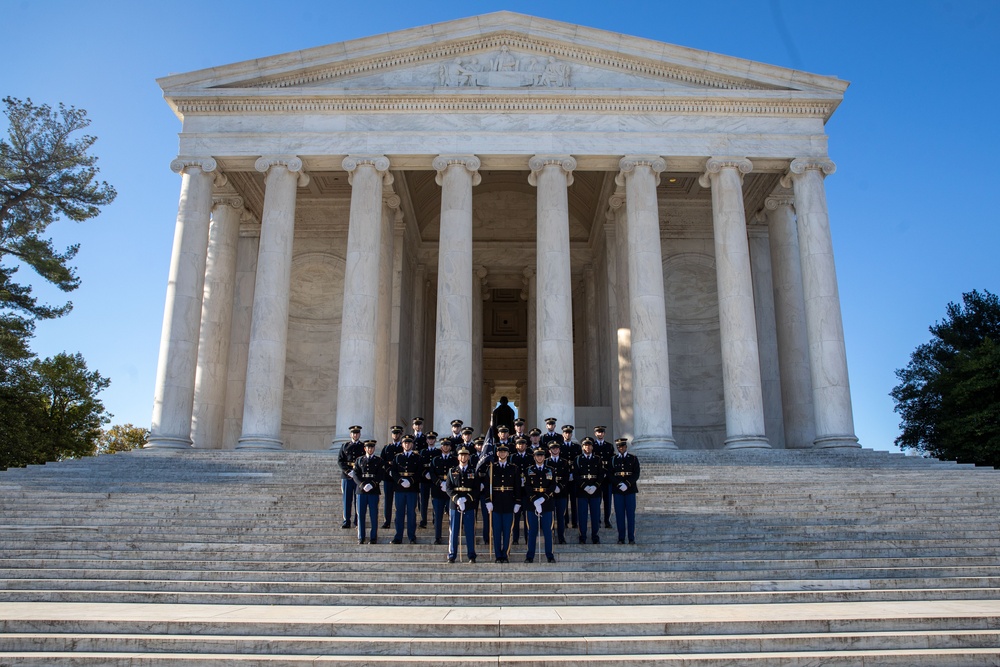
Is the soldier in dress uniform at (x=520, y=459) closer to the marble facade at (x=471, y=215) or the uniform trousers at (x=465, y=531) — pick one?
the uniform trousers at (x=465, y=531)

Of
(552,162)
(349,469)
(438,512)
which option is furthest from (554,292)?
(438,512)

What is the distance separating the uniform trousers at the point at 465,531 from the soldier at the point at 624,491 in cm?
362

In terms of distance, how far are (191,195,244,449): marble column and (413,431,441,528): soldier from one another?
18864 mm

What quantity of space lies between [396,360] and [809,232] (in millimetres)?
20320

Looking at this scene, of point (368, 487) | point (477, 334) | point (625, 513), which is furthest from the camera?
point (477, 334)

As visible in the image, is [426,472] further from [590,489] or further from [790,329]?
[790,329]

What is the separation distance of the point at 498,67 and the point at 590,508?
23.4 metres

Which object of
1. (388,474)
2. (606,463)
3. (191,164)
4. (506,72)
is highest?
(506,72)

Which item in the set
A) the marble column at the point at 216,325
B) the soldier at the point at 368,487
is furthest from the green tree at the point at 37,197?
the soldier at the point at 368,487

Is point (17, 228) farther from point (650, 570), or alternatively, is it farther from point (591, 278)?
point (650, 570)

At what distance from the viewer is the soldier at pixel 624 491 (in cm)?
1839

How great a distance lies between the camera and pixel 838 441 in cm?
3142

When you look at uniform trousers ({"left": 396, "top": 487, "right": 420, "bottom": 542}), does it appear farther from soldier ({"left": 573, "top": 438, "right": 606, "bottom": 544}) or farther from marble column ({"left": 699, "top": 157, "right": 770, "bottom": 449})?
marble column ({"left": 699, "top": 157, "right": 770, "bottom": 449})

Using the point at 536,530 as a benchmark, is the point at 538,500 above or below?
above
